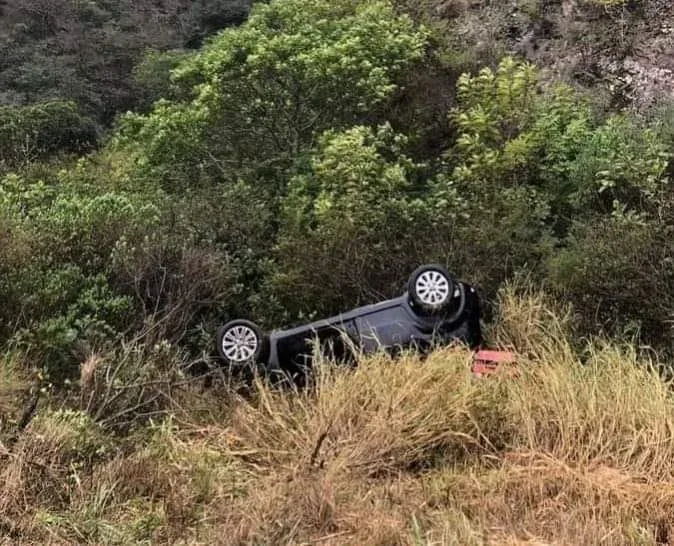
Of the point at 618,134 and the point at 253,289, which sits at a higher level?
the point at 618,134

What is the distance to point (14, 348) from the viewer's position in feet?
17.8

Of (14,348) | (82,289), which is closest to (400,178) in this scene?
(82,289)

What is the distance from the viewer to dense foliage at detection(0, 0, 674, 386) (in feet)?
19.0

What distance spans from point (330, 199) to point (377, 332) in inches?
80.2

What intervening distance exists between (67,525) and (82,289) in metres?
2.44

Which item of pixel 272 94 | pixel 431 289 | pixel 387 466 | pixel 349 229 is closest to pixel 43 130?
pixel 272 94

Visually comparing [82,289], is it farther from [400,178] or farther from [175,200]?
[400,178]

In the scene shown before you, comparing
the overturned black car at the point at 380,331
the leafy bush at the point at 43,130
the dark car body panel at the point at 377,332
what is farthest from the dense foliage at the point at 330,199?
the leafy bush at the point at 43,130

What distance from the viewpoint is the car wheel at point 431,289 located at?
18.5 ft

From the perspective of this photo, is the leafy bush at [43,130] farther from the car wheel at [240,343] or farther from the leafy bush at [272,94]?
the car wheel at [240,343]

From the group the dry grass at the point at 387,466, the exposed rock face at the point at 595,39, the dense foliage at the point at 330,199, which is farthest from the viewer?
the exposed rock face at the point at 595,39

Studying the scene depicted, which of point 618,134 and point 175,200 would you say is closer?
point 618,134

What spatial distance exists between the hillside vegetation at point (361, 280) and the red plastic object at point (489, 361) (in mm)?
148

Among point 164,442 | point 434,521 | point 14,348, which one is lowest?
point 434,521
